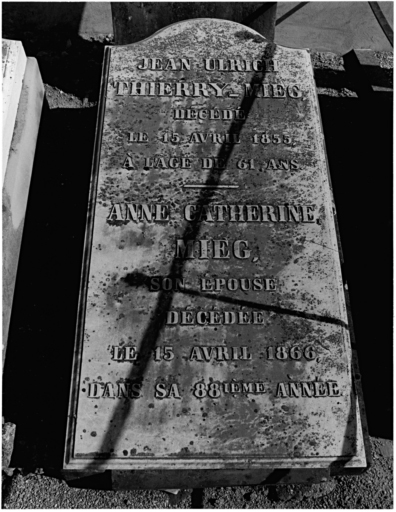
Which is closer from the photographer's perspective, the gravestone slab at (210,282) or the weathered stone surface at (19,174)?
the gravestone slab at (210,282)

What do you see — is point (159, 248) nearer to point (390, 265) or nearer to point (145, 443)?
point (145, 443)

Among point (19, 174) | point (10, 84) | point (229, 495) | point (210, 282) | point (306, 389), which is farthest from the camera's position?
point (19, 174)

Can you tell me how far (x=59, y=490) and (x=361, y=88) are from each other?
5.23 m

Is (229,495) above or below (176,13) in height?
below

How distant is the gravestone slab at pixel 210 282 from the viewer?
10.4 feet

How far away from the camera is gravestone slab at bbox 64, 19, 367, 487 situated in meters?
3.17

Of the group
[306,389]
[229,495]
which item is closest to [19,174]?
[306,389]

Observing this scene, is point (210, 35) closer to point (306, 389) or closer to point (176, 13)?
point (176, 13)

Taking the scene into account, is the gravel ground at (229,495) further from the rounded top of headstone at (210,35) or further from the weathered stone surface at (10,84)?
the rounded top of headstone at (210,35)

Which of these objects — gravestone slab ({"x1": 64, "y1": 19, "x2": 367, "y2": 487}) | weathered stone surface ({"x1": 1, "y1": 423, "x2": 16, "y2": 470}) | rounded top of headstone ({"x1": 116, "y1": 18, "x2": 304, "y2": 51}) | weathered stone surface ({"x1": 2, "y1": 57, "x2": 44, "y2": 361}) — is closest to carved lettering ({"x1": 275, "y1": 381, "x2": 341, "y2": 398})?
gravestone slab ({"x1": 64, "y1": 19, "x2": 367, "y2": 487})

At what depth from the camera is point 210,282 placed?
3580 mm

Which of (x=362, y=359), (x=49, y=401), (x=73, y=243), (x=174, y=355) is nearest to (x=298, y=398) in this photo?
(x=174, y=355)

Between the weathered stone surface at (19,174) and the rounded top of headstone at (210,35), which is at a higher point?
the rounded top of headstone at (210,35)

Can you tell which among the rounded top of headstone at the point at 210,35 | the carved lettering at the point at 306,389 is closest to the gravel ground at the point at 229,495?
the carved lettering at the point at 306,389
